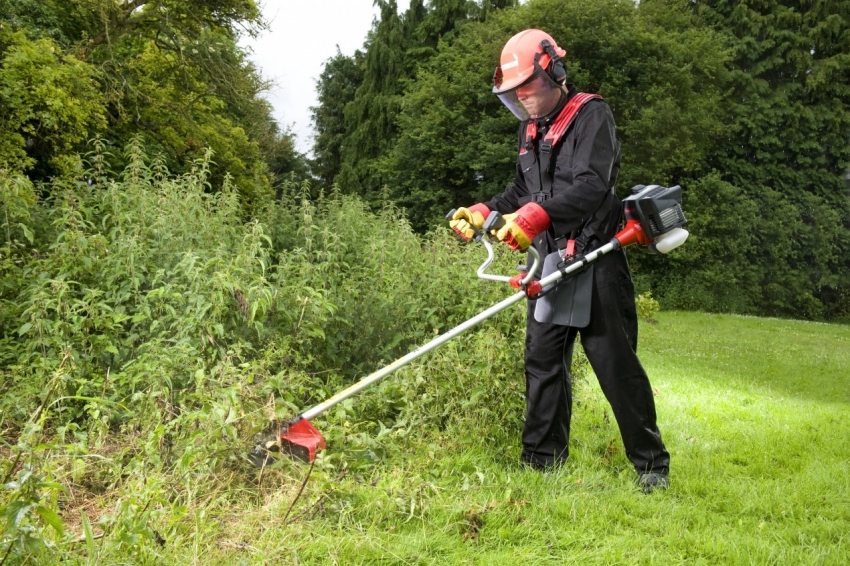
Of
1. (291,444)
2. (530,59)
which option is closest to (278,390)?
(291,444)

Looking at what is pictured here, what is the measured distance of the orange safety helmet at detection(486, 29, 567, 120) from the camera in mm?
3277

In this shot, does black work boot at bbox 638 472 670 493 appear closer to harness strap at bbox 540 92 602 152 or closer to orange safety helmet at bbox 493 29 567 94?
harness strap at bbox 540 92 602 152

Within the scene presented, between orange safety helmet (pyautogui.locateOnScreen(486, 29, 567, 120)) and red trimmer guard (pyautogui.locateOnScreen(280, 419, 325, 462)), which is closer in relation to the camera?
red trimmer guard (pyautogui.locateOnScreen(280, 419, 325, 462))

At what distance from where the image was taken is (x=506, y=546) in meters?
2.79

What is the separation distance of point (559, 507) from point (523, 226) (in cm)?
130

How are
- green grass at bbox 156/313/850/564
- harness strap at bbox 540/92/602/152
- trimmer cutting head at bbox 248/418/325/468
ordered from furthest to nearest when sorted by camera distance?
harness strap at bbox 540/92/602/152 → trimmer cutting head at bbox 248/418/325/468 → green grass at bbox 156/313/850/564

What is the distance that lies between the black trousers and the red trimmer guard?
120cm

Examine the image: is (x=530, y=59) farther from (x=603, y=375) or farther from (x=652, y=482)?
(x=652, y=482)

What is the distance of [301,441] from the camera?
310 centimetres

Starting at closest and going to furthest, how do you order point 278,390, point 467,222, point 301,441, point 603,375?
point 301,441 → point 467,222 → point 603,375 → point 278,390

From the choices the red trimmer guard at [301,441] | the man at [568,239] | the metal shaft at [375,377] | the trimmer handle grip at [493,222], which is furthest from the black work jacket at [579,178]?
the red trimmer guard at [301,441]

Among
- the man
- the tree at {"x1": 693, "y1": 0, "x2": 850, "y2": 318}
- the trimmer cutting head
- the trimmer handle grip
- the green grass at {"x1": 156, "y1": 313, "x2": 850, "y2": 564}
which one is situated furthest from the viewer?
the tree at {"x1": 693, "y1": 0, "x2": 850, "y2": 318}

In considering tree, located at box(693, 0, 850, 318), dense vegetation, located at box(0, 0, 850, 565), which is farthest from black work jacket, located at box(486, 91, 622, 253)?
tree, located at box(693, 0, 850, 318)

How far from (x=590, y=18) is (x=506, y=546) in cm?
2242
